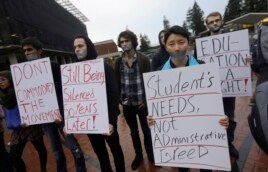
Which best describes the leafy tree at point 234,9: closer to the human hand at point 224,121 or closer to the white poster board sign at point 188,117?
the white poster board sign at point 188,117

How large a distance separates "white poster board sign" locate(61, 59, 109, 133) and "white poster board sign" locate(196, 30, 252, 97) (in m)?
1.47

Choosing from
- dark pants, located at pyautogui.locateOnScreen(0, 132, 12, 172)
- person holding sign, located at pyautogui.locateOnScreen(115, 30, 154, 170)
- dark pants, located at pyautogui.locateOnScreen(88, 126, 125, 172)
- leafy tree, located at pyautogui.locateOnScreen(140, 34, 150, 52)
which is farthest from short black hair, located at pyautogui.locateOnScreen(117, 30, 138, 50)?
Result: leafy tree, located at pyautogui.locateOnScreen(140, 34, 150, 52)

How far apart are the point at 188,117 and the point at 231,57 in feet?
5.11

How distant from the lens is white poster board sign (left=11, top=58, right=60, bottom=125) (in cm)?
328

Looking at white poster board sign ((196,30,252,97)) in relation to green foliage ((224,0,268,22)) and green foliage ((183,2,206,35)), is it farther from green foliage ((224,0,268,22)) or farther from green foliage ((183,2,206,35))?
green foliage ((183,2,206,35))

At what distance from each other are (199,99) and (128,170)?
223 cm

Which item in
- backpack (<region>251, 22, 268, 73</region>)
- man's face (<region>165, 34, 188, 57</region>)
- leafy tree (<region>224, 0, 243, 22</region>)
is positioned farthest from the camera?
leafy tree (<region>224, 0, 243, 22</region>)

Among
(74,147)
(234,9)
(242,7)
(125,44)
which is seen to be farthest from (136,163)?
(234,9)

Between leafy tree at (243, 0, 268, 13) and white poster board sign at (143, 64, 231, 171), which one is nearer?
white poster board sign at (143, 64, 231, 171)

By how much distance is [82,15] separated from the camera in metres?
59.3

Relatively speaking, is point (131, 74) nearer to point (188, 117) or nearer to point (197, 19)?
point (188, 117)

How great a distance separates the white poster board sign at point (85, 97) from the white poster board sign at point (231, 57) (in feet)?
4.81

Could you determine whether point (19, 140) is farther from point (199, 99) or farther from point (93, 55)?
point (199, 99)

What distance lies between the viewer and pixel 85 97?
2945 mm
